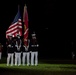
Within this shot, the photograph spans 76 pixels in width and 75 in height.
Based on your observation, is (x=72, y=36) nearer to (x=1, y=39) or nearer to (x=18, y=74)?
(x=1, y=39)

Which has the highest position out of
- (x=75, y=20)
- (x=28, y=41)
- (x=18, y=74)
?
(x=75, y=20)

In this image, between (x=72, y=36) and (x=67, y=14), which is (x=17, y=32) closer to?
(x=72, y=36)

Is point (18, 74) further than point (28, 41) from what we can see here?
No

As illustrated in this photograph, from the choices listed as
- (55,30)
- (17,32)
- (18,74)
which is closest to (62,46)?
(55,30)

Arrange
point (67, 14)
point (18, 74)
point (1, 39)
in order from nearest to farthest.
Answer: point (18, 74)
point (1, 39)
point (67, 14)

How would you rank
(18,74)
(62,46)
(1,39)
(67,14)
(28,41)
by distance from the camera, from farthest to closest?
(67,14), (1,39), (62,46), (28,41), (18,74)

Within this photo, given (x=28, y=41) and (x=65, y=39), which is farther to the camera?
(x=65, y=39)

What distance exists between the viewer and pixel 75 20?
45406 millimetres

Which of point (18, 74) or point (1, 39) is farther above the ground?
point (1, 39)

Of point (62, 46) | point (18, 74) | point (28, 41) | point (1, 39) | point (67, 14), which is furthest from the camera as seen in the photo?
point (67, 14)

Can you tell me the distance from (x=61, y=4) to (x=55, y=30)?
3991 mm

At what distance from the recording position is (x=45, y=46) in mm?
40531

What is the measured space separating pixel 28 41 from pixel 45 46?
15325 mm

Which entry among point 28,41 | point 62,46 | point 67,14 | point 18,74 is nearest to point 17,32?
point 28,41
